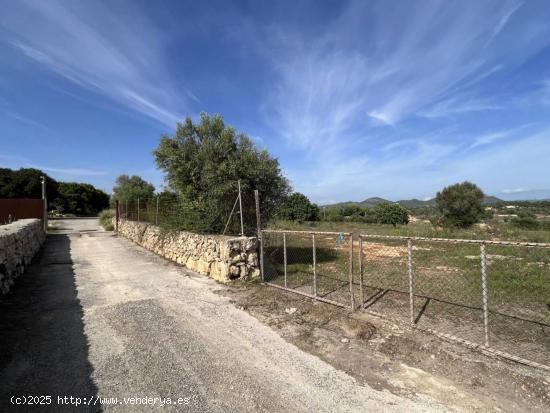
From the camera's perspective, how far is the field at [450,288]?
16.0 ft

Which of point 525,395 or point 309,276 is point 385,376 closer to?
point 525,395

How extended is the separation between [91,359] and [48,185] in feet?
202

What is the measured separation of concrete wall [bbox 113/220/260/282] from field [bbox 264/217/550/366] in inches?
25.8

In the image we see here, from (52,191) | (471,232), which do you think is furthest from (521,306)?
(52,191)

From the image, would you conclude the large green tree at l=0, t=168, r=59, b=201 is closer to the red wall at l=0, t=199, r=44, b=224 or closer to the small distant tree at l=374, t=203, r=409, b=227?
the red wall at l=0, t=199, r=44, b=224

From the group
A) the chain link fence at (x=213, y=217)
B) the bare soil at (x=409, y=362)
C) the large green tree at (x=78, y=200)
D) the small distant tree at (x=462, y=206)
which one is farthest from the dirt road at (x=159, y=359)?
the large green tree at (x=78, y=200)

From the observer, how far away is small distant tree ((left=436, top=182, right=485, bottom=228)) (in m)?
26.9

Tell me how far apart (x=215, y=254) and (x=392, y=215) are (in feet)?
96.1

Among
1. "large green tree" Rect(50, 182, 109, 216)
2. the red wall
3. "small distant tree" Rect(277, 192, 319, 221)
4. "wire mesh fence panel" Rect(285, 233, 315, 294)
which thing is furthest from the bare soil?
"large green tree" Rect(50, 182, 109, 216)

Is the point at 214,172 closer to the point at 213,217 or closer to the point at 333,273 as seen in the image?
the point at 213,217

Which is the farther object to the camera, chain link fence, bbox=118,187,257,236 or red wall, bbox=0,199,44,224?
red wall, bbox=0,199,44,224

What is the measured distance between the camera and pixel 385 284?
791 centimetres

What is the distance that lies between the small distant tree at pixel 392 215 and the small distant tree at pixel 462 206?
217 inches

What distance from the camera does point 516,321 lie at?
5285mm
